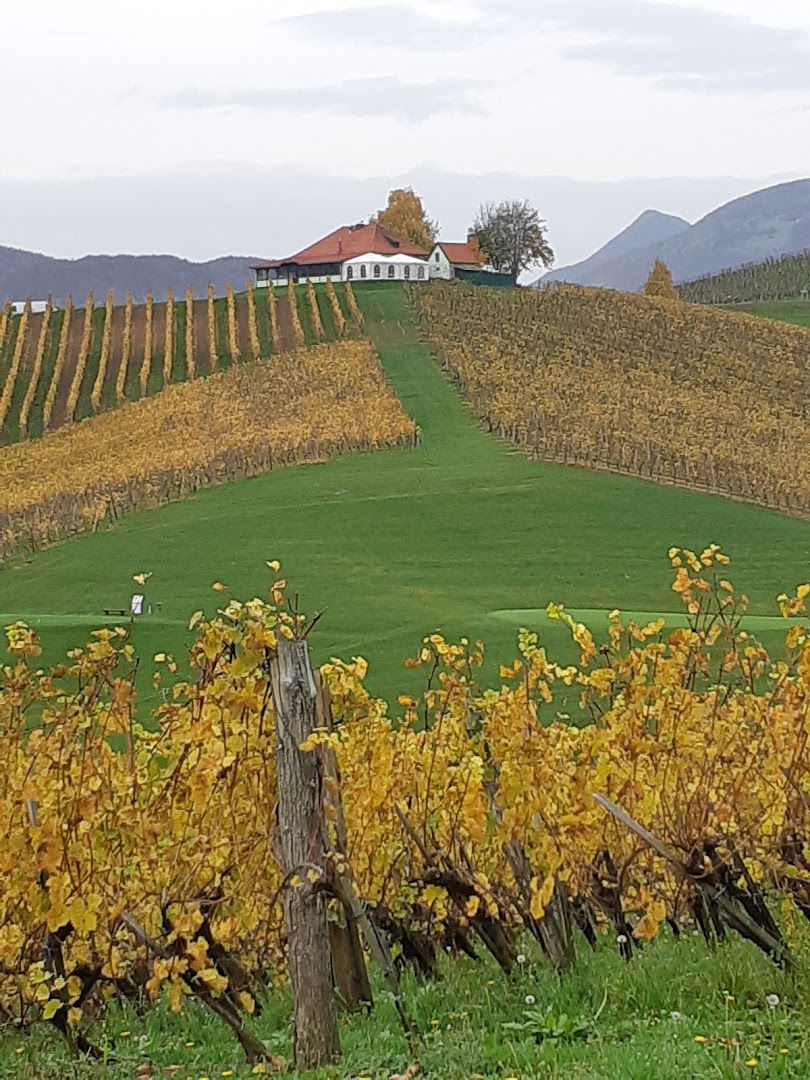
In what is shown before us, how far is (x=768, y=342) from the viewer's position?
5775 centimetres

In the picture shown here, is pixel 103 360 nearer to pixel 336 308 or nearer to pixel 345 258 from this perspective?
pixel 336 308

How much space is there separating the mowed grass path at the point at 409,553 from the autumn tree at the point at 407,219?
196 feet

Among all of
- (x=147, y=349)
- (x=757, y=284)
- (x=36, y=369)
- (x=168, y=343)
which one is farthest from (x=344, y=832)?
(x=757, y=284)

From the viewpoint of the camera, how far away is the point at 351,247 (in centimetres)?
7612

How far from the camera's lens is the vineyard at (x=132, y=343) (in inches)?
2031

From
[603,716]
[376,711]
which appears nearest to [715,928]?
[603,716]

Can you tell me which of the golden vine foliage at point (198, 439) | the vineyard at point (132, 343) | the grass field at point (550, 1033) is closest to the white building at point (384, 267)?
the vineyard at point (132, 343)

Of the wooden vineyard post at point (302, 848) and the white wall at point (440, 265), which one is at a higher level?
the white wall at point (440, 265)

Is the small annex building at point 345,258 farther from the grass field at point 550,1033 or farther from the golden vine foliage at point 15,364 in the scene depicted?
the grass field at point 550,1033

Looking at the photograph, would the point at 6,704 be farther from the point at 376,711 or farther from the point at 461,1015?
the point at 461,1015

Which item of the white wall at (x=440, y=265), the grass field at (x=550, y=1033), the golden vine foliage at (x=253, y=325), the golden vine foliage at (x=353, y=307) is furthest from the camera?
the white wall at (x=440, y=265)

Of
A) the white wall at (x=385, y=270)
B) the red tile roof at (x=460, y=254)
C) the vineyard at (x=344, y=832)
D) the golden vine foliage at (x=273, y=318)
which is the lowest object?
the vineyard at (x=344, y=832)

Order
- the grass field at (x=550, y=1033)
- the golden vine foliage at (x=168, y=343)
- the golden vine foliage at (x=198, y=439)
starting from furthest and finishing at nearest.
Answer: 1. the golden vine foliage at (x=168, y=343)
2. the golden vine foliage at (x=198, y=439)
3. the grass field at (x=550, y=1033)

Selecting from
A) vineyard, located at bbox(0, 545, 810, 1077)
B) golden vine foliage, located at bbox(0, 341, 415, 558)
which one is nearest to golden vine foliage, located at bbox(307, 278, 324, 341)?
golden vine foliage, located at bbox(0, 341, 415, 558)
